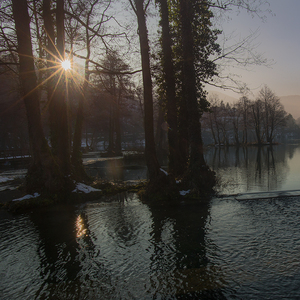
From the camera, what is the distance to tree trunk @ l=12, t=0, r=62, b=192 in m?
9.61

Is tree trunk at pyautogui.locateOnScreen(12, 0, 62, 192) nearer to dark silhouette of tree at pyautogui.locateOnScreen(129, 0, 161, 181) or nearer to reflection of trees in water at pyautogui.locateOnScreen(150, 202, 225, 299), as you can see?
dark silhouette of tree at pyautogui.locateOnScreen(129, 0, 161, 181)

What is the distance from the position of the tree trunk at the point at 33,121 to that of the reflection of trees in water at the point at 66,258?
91.1 inches

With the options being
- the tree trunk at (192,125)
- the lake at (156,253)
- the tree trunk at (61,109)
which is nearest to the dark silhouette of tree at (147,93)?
the tree trunk at (192,125)

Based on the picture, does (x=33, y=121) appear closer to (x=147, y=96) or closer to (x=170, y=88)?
(x=147, y=96)

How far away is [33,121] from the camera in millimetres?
9867

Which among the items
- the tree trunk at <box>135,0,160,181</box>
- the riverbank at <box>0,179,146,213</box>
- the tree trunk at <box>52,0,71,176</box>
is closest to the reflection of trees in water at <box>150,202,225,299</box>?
the tree trunk at <box>135,0,160,181</box>

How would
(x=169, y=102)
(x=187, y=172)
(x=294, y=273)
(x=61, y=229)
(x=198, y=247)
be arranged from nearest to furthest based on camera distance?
(x=294, y=273) → (x=198, y=247) → (x=61, y=229) → (x=187, y=172) → (x=169, y=102)

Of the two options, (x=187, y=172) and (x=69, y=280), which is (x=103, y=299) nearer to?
(x=69, y=280)

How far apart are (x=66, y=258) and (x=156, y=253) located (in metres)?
1.76

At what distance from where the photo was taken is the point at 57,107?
10922mm

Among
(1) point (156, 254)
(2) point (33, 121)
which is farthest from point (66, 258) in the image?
(2) point (33, 121)

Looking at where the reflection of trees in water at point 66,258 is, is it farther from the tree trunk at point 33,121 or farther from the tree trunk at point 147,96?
the tree trunk at point 147,96

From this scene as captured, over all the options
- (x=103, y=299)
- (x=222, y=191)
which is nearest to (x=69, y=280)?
(x=103, y=299)

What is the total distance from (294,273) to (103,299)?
9.82 ft
